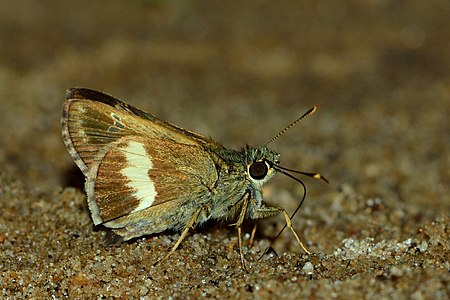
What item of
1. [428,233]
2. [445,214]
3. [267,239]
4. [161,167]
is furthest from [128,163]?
[445,214]

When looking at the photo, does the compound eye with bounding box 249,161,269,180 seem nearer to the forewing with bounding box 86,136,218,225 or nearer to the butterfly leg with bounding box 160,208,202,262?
the forewing with bounding box 86,136,218,225

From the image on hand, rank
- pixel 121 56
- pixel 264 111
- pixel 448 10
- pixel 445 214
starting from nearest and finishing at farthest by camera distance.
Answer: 1. pixel 445 214
2. pixel 264 111
3. pixel 121 56
4. pixel 448 10

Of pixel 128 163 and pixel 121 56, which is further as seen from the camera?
pixel 121 56

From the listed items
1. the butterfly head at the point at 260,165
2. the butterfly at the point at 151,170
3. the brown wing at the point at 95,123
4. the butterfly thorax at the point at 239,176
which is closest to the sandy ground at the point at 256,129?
the butterfly at the point at 151,170

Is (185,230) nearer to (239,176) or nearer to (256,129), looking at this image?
(239,176)

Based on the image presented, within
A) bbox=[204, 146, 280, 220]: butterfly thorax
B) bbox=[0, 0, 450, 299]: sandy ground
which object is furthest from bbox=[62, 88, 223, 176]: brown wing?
bbox=[0, 0, 450, 299]: sandy ground

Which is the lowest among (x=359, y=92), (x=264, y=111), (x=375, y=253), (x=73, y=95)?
(x=375, y=253)

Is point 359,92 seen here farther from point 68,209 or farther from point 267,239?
point 68,209
